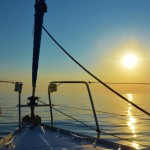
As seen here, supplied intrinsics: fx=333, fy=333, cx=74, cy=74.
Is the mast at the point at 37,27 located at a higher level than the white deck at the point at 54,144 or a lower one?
higher

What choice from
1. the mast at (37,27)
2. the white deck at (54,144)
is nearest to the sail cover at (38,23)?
the mast at (37,27)

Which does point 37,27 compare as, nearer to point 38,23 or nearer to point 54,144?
point 38,23

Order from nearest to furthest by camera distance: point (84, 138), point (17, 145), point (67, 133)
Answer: point (17, 145)
point (84, 138)
point (67, 133)

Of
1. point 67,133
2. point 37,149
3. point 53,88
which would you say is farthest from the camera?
point 53,88

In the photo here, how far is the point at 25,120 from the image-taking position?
35.3 feet

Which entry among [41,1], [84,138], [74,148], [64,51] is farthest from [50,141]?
[41,1]

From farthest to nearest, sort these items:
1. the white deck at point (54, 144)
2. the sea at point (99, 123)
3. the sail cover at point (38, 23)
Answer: the sea at point (99, 123) → the sail cover at point (38, 23) → the white deck at point (54, 144)

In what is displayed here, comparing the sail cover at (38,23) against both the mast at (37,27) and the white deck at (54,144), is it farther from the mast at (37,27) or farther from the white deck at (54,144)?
the white deck at (54,144)

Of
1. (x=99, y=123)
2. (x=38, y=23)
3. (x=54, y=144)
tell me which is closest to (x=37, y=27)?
(x=38, y=23)

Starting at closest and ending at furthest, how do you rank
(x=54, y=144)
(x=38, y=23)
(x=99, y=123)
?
(x=54, y=144) < (x=38, y=23) < (x=99, y=123)

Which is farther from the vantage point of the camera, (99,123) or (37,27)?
(99,123)

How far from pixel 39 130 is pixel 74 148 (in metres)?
2.04

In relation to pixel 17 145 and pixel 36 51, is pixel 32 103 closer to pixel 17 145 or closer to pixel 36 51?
pixel 36 51

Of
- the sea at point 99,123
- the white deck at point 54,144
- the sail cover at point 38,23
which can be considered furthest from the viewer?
the sea at point 99,123
